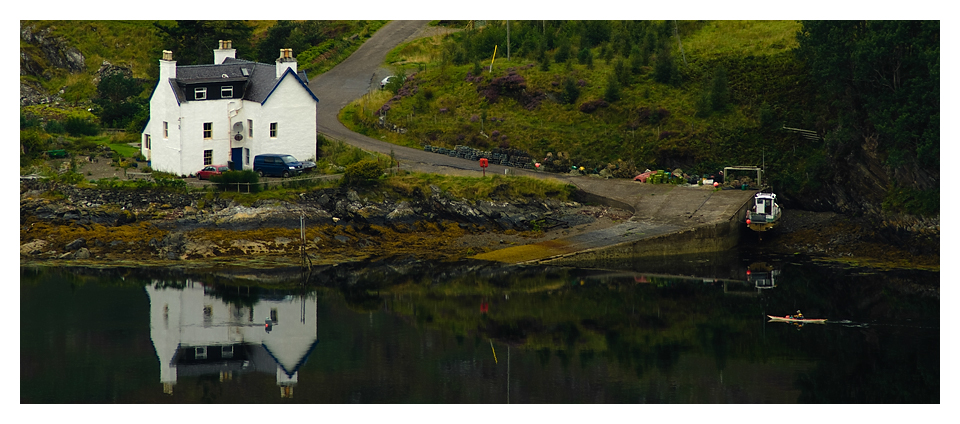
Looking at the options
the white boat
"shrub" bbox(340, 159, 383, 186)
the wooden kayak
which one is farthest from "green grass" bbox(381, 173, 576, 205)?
the wooden kayak

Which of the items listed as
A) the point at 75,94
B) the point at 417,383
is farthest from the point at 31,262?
the point at 75,94

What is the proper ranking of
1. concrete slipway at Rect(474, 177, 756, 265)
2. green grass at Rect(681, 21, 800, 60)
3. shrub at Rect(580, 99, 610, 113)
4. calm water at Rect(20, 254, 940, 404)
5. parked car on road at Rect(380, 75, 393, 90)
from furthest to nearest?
parked car on road at Rect(380, 75, 393, 90) < green grass at Rect(681, 21, 800, 60) < shrub at Rect(580, 99, 610, 113) < concrete slipway at Rect(474, 177, 756, 265) < calm water at Rect(20, 254, 940, 404)

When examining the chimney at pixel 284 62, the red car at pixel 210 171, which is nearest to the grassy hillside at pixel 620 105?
the chimney at pixel 284 62

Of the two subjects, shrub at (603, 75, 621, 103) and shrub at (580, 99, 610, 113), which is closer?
shrub at (580, 99, 610, 113)

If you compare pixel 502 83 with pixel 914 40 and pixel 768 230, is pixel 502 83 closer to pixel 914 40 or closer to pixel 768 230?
pixel 768 230

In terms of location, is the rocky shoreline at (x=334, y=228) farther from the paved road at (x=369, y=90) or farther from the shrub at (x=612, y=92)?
the shrub at (x=612, y=92)

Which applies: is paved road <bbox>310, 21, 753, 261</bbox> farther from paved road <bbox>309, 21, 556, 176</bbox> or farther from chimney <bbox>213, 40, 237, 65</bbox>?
chimney <bbox>213, 40, 237, 65</bbox>

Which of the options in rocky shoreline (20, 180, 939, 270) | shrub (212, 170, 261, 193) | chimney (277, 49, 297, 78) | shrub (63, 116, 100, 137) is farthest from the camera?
shrub (63, 116, 100, 137)
